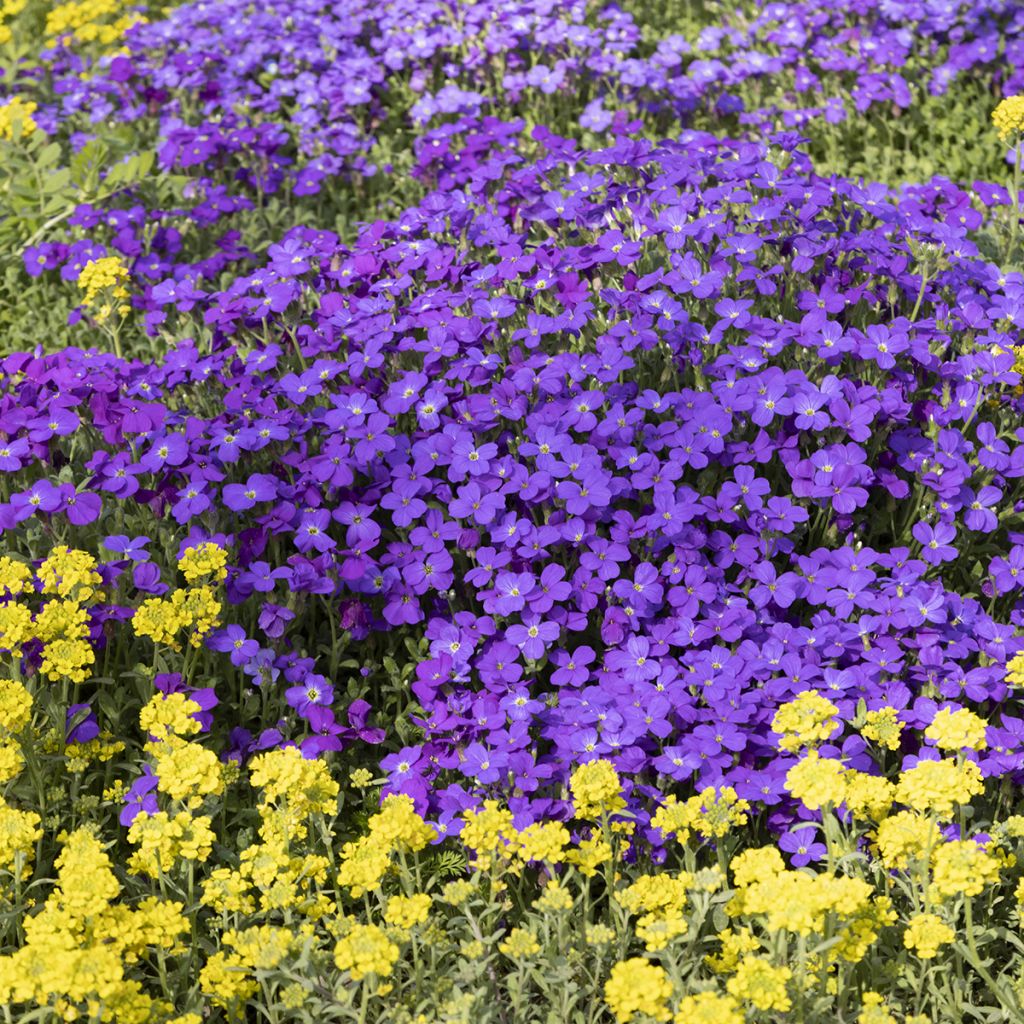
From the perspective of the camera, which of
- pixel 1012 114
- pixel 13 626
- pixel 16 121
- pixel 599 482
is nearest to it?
pixel 13 626

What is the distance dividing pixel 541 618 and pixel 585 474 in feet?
1.38

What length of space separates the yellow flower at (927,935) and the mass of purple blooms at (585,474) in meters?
0.51

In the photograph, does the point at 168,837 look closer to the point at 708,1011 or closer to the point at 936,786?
the point at 708,1011

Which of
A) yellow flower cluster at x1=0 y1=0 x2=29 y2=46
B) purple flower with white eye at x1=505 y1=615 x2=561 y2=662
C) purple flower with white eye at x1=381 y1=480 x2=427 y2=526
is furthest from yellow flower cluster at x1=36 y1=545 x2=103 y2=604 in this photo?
yellow flower cluster at x1=0 y1=0 x2=29 y2=46

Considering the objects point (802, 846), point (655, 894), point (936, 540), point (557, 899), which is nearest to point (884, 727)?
point (802, 846)

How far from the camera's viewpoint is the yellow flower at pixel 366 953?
246 cm

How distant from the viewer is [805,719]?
112 inches

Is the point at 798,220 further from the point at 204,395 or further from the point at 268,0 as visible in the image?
the point at 268,0

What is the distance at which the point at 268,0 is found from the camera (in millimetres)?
7578

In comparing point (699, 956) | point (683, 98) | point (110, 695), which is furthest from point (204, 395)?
point (683, 98)

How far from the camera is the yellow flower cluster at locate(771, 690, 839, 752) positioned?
2848 millimetres

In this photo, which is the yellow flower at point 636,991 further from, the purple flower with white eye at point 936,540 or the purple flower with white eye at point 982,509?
the purple flower with white eye at point 982,509

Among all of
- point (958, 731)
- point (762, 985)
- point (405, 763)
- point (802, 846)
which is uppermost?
point (958, 731)

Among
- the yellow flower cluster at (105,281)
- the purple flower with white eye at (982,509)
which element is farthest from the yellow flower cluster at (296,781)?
the yellow flower cluster at (105,281)
